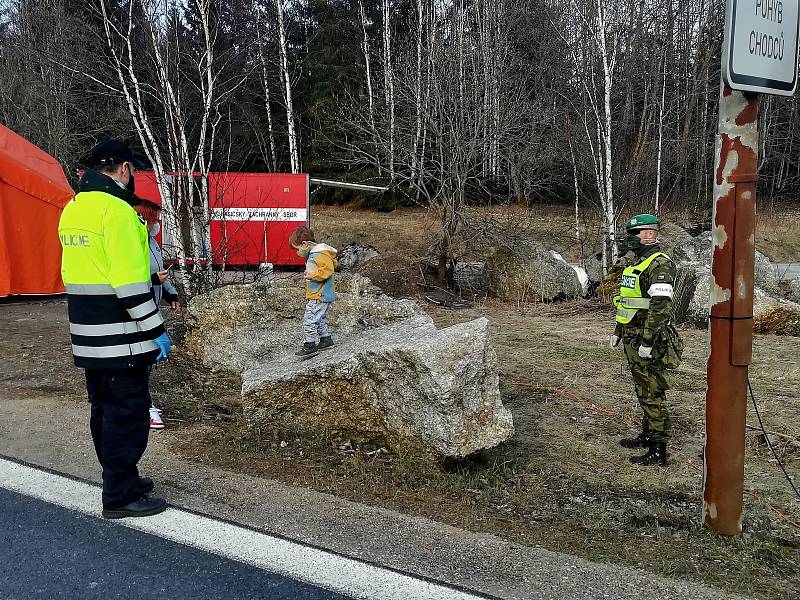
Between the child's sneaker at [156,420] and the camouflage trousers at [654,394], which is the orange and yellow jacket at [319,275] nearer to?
the child's sneaker at [156,420]

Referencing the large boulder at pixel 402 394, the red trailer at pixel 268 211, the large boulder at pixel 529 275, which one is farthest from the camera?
the red trailer at pixel 268 211

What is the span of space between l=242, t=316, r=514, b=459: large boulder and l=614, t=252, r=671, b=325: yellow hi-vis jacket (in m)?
1.18

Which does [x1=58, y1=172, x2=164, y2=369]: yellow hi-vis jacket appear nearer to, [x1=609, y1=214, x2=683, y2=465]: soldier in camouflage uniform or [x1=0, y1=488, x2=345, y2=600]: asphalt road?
[x1=0, y1=488, x2=345, y2=600]: asphalt road

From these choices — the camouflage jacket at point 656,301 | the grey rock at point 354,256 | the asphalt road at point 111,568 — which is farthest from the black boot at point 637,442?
the grey rock at point 354,256

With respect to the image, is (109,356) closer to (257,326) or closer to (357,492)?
(357,492)

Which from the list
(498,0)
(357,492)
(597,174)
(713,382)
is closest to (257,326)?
(357,492)

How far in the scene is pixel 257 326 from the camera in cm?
778

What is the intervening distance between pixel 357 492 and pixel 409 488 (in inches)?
13.3

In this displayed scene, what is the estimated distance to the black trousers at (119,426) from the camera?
12.9 ft

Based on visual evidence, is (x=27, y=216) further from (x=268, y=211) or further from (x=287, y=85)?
(x=287, y=85)

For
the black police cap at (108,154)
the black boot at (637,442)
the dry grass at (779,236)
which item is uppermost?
the black police cap at (108,154)

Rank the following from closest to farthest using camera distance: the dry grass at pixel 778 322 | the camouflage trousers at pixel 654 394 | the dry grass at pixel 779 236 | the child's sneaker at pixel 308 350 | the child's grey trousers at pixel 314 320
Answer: the camouflage trousers at pixel 654 394, the child's sneaker at pixel 308 350, the child's grey trousers at pixel 314 320, the dry grass at pixel 778 322, the dry grass at pixel 779 236

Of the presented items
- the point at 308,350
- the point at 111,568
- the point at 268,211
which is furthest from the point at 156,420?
the point at 268,211

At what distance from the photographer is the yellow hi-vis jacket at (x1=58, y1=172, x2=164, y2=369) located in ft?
12.5
